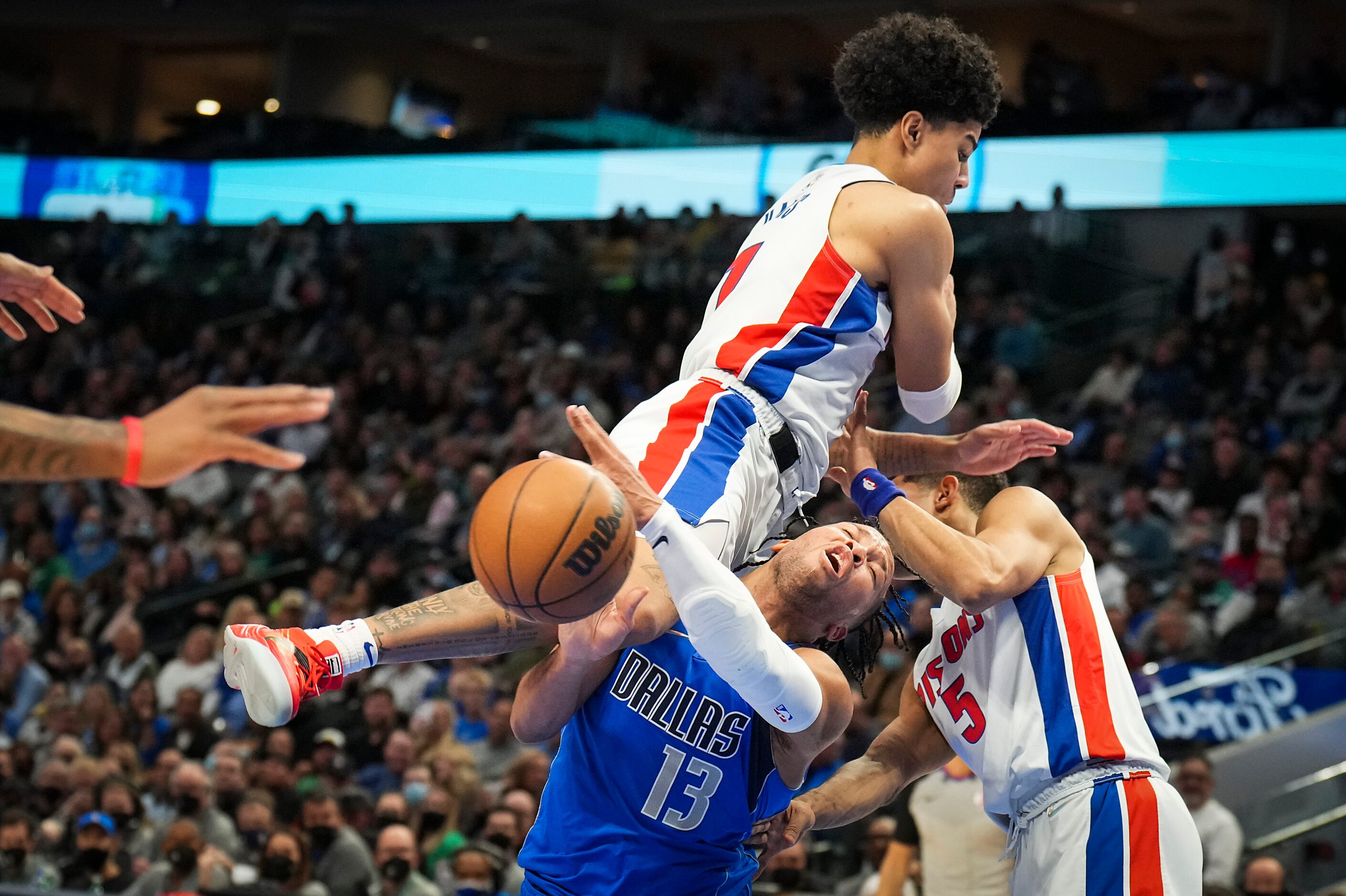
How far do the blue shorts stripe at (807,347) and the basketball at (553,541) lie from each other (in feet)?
2.84

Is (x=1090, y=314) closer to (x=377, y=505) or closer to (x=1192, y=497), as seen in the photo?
(x=1192, y=497)

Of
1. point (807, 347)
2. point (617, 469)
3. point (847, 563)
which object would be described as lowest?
point (847, 563)

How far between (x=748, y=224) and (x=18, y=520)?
975 cm

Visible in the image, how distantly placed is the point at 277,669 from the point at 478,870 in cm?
547

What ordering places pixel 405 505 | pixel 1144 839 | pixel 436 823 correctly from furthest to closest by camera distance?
1. pixel 405 505
2. pixel 436 823
3. pixel 1144 839

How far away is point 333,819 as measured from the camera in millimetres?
10273

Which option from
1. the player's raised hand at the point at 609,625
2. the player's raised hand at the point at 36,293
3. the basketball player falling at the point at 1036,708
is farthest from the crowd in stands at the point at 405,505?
the player's raised hand at the point at 36,293

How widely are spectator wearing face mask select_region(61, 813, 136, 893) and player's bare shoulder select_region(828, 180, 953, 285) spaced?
826cm

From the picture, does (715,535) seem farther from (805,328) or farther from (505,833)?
(505,833)

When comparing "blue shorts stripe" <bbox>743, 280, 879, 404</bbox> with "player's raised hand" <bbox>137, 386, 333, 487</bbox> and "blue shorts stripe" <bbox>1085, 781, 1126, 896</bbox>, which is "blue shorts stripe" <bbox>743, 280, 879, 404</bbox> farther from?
"blue shorts stripe" <bbox>1085, 781, 1126, 896</bbox>

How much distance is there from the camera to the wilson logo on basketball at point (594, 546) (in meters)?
3.57

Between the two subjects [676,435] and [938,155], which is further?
[938,155]

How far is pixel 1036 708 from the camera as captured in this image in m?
4.57

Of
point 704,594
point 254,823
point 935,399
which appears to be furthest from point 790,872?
point 704,594
